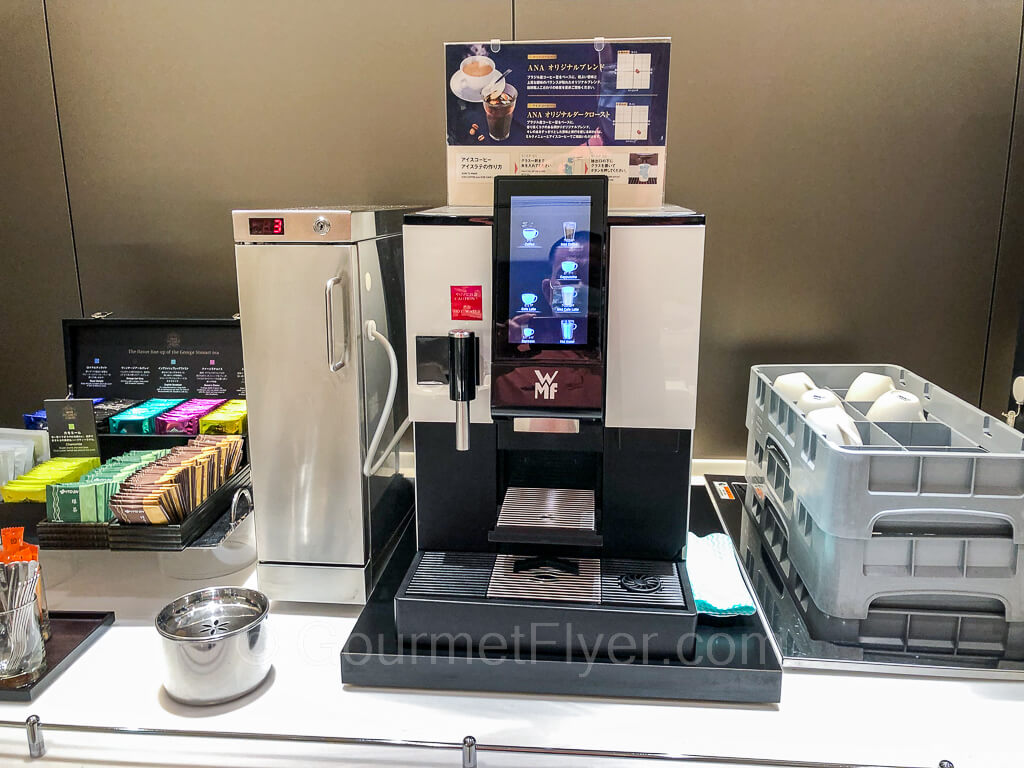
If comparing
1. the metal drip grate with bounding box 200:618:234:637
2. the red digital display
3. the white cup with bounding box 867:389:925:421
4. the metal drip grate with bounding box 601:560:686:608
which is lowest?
the metal drip grate with bounding box 200:618:234:637

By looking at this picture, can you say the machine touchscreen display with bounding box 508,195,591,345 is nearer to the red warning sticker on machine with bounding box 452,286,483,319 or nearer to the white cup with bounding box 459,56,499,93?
the red warning sticker on machine with bounding box 452,286,483,319

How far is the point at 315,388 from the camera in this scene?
1.30 metres

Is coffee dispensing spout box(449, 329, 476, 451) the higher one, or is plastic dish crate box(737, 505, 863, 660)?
coffee dispensing spout box(449, 329, 476, 451)

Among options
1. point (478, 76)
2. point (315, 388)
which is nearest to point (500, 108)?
point (478, 76)

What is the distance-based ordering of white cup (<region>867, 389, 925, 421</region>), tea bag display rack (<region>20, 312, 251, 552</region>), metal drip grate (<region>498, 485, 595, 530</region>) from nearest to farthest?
metal drip grate (<region>498, 485, 595, 530</region>) → white cup (<region>867, 389, 925, 421</region>) → tea bag display rack (<region>20, 312, 251, 552</region>)

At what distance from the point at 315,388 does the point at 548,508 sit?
0.45 meters

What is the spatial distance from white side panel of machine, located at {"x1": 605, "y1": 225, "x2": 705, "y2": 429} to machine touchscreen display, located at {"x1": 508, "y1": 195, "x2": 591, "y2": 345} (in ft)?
0.24

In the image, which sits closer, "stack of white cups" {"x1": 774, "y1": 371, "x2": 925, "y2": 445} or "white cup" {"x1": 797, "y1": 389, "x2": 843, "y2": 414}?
"stack of white cups" {"x1": 774, "y1": 371, "x2": 925, "y2": 445}

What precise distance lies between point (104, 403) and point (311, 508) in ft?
2.80

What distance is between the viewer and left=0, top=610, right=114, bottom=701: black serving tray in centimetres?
116

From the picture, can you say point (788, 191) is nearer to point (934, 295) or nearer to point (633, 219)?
point (934, 295)

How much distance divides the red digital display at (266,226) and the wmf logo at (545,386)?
1.63ft

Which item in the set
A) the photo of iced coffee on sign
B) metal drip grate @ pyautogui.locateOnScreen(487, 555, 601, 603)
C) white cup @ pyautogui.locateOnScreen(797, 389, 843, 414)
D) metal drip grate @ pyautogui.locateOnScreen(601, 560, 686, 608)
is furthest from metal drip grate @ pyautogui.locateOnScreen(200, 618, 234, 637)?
white cup @ pyautogui.locateOnScreen(797, 389, 843, 414)

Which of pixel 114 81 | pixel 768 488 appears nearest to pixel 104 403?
pixel 114 81
